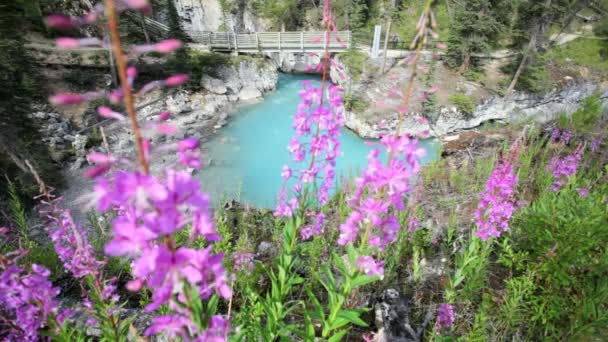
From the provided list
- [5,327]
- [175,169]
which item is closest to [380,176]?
[175,169]

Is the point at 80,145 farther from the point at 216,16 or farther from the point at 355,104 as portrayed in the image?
the point at 216,16

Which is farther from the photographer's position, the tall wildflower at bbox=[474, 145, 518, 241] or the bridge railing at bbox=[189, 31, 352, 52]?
the bridge railing at bbox=[189, 31, 352, 52]

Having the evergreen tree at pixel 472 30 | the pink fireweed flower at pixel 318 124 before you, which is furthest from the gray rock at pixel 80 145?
the evergreen tree at pixel 472 30

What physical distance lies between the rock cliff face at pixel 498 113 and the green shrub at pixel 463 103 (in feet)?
0.74

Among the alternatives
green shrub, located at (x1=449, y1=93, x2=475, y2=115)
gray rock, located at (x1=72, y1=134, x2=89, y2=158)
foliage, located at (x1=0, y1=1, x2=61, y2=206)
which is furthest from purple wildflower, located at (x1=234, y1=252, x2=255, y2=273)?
green shrub, located at (x1=449, y1=93, x2=475, y2=115)

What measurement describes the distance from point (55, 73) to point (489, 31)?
72.1 ft

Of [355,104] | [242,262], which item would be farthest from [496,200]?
[355,104]

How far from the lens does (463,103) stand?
1472cm

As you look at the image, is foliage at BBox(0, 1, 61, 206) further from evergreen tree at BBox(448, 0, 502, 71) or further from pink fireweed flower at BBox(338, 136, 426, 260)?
evergreen tree at BBox(448, 0, 502, 71)

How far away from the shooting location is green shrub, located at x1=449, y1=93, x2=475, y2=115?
14.6 meters

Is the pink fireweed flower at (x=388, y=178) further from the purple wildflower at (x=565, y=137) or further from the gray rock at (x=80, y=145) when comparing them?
the gray rock at (x=80, y=145)

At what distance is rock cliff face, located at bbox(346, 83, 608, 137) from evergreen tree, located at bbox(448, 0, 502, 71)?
3175 mm

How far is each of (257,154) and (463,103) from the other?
10.2m

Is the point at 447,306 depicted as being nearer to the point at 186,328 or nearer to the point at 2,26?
the point at 186,328
